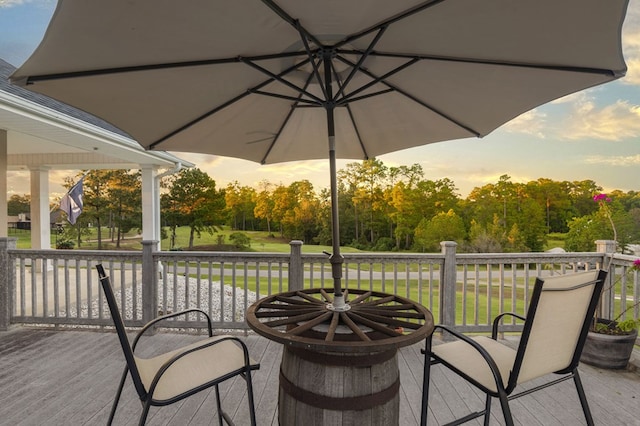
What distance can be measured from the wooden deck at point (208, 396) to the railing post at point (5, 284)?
0.70 metres

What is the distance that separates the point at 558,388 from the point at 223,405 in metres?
2.48

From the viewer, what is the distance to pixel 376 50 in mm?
1820

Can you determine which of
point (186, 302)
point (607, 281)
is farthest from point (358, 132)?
point (607, 281)

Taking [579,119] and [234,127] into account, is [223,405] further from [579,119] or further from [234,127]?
[579,119]

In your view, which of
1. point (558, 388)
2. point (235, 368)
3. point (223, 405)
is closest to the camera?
point (235, 368)

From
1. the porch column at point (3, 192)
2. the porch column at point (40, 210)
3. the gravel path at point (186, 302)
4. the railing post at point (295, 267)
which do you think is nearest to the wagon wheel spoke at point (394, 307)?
the railing post at point (295, 267)

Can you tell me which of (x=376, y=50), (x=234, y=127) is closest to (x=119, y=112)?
(x=234, y=127)

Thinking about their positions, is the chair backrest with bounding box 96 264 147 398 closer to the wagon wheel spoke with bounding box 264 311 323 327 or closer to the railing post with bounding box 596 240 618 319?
the wagon wheel spoke with bounding box 264 311 323 327

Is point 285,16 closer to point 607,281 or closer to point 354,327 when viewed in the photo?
point 354,327

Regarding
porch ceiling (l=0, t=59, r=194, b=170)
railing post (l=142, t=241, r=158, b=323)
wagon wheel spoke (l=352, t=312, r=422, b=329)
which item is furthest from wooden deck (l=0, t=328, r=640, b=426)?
porch ceiling (l=0, t=59, r=194, b=170)

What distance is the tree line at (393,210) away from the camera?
60.4 ft

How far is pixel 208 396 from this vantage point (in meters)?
2.50

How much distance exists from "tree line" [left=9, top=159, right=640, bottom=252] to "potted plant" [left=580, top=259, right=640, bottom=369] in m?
16.0

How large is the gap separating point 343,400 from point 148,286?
115 inches
